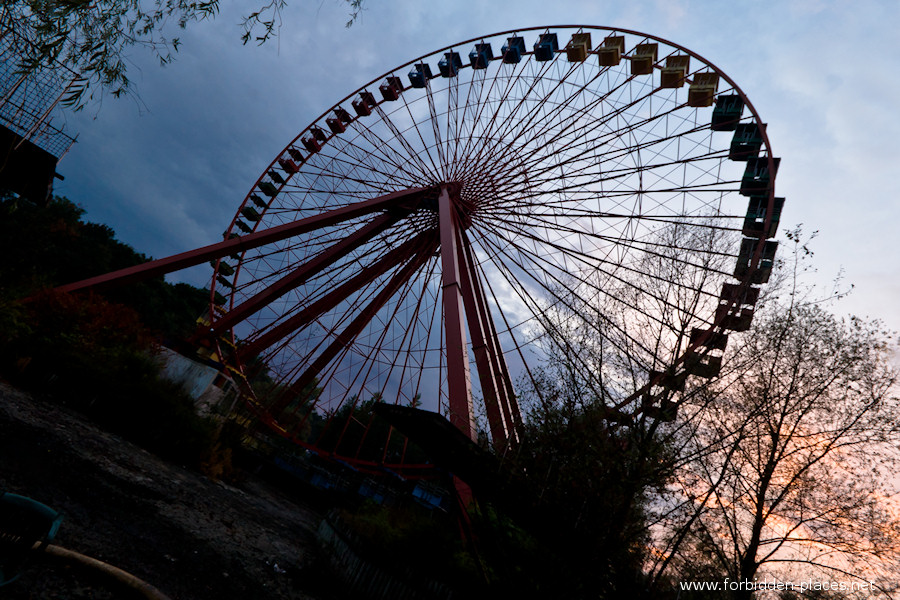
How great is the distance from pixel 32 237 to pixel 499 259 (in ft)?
127

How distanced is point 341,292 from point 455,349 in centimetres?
893

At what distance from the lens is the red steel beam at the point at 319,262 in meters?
16.2

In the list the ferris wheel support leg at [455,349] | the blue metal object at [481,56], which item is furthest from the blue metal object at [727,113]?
the ferris wheel support leg at [455,349]

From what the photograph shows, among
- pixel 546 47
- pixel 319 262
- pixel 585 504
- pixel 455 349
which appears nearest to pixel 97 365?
pixel 319 262

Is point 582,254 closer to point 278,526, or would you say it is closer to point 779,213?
point 779,213

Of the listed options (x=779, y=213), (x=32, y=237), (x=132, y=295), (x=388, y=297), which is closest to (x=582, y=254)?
(x=779, y=213)

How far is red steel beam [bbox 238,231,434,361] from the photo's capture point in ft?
54.9

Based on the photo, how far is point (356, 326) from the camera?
16828mm

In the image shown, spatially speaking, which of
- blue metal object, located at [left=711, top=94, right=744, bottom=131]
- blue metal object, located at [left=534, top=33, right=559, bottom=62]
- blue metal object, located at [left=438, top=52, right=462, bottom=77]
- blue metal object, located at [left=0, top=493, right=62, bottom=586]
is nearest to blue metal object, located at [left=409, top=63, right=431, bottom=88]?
blue metal object, located at [left=438, top=52, right=462, bottom=77]

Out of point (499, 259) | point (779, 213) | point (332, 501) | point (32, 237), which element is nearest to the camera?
point (779, 213)

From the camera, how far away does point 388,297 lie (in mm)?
16781

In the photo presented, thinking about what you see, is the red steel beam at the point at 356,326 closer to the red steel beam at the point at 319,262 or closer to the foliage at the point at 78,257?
the red steel beam at the point at 319,262

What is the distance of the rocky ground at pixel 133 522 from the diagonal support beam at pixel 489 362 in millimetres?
4160

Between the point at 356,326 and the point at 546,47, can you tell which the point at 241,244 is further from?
the point at 546,47
